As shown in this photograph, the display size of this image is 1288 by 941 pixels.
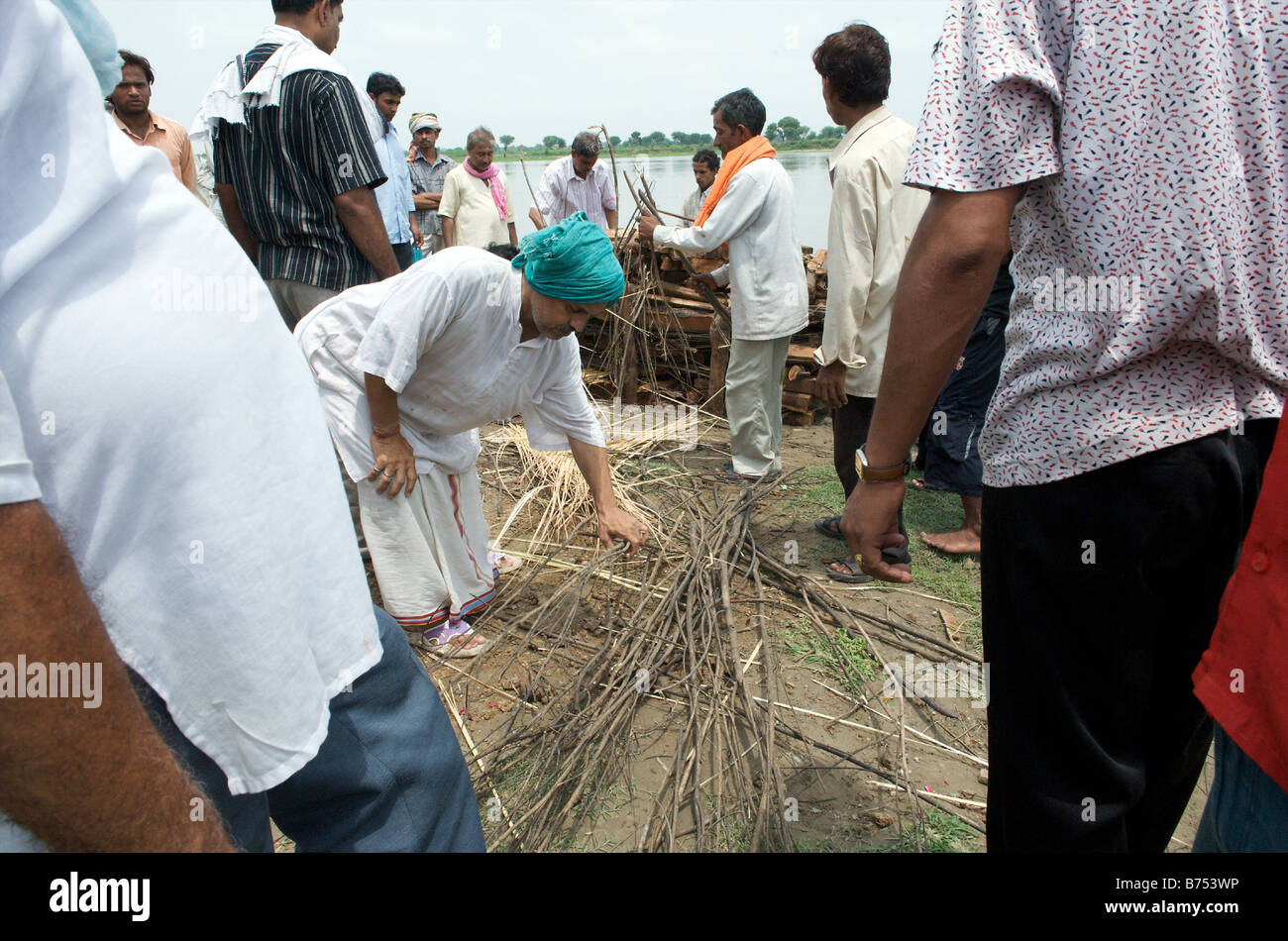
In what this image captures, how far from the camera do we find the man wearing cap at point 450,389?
2447 millimetres

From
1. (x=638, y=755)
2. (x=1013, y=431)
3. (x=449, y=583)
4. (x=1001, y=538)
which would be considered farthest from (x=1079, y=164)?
(x=449, y=583)

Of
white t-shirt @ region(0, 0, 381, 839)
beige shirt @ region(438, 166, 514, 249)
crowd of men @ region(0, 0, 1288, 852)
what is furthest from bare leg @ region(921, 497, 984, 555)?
beige shirt @ region(438, 166, 514, 249)

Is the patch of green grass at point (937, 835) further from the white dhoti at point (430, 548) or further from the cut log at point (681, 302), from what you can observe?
the cut log at point (681, 302)

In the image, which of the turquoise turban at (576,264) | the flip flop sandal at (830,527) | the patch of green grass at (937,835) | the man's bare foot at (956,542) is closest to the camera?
the patch of green grass at (937,835)

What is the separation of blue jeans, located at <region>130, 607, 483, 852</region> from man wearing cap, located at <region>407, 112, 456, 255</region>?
6688mm

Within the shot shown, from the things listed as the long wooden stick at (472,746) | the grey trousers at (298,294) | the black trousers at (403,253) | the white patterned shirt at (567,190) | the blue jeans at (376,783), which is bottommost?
the long wooden stick at (472,746)

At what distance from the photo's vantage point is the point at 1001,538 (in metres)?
1.34

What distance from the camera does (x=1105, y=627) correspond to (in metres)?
1.22

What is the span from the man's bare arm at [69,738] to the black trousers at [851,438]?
126 inches

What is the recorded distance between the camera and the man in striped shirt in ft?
9.40

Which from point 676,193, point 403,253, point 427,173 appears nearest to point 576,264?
point 403,253

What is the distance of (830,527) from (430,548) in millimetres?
2067

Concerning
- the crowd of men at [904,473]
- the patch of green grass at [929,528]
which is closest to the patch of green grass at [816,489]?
the patch of green grass at [929,528]

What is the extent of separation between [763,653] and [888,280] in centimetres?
172
